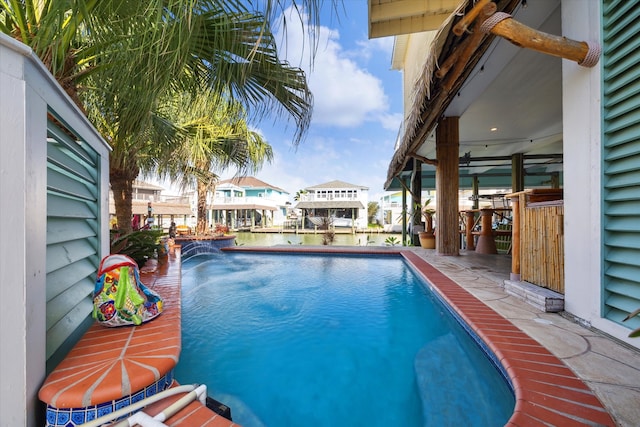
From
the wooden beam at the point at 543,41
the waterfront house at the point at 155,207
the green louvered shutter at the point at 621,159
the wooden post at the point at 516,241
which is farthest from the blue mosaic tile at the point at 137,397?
the waterfront house at the point at 155,207

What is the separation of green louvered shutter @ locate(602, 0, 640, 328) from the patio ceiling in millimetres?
1000

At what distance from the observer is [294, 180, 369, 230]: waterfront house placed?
1123 inches

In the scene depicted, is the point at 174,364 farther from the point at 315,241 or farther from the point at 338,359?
the point at 315,241

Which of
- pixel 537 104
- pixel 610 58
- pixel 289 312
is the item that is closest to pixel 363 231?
pixel 537 104

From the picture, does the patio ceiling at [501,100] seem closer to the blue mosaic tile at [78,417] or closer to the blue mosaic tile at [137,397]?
the blue mosaic tile at [137,397]

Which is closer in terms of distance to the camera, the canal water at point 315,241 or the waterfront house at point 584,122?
the waterfront house at point 584,122

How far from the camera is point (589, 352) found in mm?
1977

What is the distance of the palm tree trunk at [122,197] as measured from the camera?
562 centimetres

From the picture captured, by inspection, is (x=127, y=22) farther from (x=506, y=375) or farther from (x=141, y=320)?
(x=506, y=375)

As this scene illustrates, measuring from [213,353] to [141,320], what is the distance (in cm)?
94

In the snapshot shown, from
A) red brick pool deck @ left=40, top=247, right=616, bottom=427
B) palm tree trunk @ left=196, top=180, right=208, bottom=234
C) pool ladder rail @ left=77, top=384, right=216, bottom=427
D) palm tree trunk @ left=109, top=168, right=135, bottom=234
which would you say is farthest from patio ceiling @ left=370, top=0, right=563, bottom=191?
palm tree trunk @ left=196, top=180, right=208, bottom=234

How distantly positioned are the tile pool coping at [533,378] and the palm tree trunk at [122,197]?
20.7ft

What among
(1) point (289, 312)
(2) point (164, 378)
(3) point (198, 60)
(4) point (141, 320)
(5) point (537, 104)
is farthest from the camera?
(5) point (537, 104)

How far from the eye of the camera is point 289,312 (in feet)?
13.2
